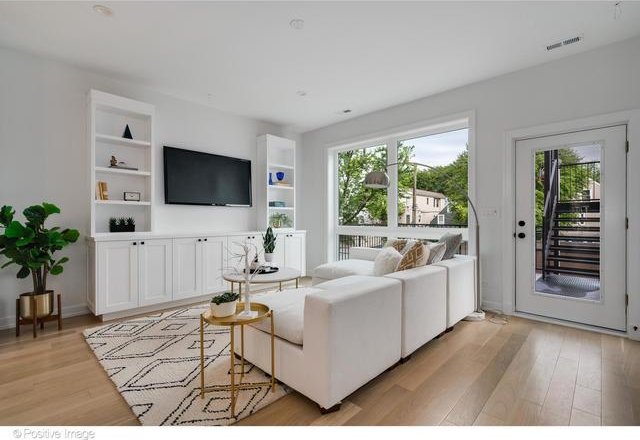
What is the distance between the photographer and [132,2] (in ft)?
7.36

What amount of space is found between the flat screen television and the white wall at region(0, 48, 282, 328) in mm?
155

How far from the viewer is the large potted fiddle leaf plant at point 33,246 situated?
262 centimetres

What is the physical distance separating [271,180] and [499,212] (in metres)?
3.30

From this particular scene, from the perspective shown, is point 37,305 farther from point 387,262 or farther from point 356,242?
point 356,242

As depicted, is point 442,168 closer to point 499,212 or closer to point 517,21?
point 499,212

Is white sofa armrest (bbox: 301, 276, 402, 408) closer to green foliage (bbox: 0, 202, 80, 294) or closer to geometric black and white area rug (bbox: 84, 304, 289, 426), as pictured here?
geometric black and white area rug (bbox: 84, 304, 289, 426)

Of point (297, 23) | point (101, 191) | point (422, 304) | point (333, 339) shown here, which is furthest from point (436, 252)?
point (101, 191)

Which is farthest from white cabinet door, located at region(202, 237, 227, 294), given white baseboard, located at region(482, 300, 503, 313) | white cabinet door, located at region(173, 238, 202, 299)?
white baseboard, located at region(482, 300, 503, 313)

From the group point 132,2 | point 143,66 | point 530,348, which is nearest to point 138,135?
point 143,66

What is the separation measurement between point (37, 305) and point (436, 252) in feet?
12.1

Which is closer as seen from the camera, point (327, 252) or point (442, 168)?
point (442, 168)

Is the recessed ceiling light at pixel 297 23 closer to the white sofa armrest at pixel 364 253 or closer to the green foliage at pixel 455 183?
the green foliage at pixel 455 183

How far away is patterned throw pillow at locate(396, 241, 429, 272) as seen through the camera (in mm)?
2568

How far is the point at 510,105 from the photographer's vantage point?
3.35 metres
